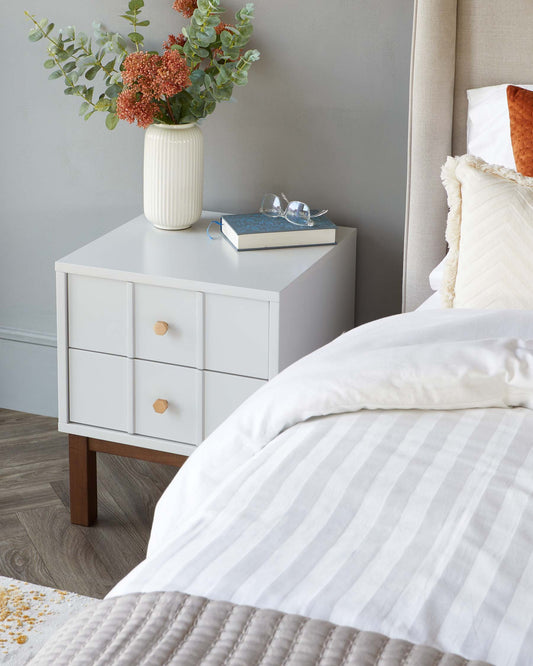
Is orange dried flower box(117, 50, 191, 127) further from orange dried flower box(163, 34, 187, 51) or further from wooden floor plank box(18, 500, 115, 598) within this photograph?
wooden floor plank box(18, 500, 115, 598)

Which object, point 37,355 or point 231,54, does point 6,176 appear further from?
point 231,54

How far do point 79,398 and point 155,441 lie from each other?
0.20 metres

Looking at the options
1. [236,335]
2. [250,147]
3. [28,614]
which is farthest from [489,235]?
[28,614]

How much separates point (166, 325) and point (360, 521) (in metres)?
0.97

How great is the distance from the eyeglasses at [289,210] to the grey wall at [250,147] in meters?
0.09

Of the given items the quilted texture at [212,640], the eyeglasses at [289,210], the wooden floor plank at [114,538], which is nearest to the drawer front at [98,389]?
the wooden floor plank at [114,538]

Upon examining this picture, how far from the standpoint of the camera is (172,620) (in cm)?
80

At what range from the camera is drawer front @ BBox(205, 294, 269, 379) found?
1788 millimetres

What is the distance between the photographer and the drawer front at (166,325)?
183cm

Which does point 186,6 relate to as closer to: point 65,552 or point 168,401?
point 168,401

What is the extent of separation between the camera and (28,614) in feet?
5.69

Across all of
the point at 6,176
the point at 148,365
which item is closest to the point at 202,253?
the point at 148,365

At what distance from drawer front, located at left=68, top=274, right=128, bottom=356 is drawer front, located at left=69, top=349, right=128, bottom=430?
0.03m

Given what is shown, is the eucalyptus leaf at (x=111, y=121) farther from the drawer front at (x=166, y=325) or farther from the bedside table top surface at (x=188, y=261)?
the drawer front at (x=166, y=325)
